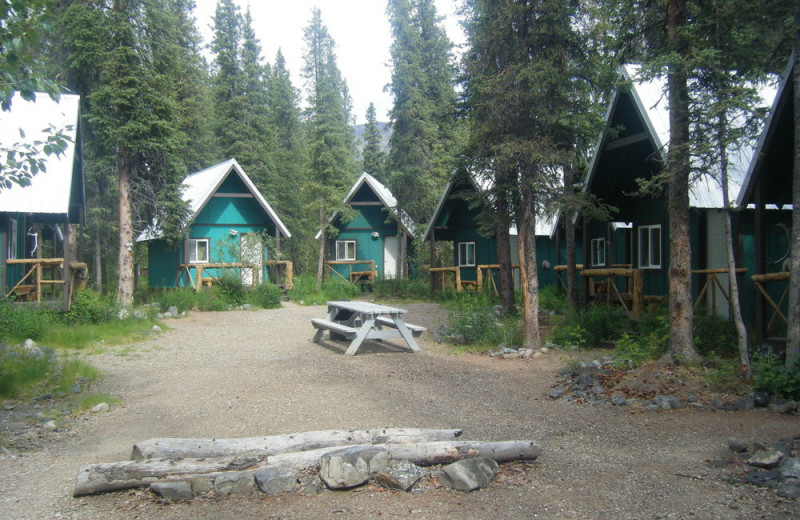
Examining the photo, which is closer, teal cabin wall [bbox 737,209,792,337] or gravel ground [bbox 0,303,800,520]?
gravel ground [bbox 0,303,800,520]

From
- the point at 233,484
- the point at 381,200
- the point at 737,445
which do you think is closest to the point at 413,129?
the point at 381,200

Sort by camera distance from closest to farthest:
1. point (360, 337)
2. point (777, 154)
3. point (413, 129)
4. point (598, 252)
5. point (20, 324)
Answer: point (777, 154) < point (360, 337) < point (20, 324) < point (598, 252) < point (413, 129)

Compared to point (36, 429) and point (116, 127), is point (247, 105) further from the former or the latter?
point (36, 429)

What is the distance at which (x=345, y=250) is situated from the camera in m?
32.2

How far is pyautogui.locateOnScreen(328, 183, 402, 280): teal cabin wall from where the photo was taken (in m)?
32.0

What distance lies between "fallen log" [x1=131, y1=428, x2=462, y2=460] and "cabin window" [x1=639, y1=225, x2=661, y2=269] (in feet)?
39.7

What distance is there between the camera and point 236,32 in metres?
39.6

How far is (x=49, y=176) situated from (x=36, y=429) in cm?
1023

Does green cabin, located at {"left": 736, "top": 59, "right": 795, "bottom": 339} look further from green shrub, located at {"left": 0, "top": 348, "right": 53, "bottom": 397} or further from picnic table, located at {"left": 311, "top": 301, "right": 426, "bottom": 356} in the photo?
green shrub, located at {"left": 0, "top": 348, "right": 53, "bottom": 397}

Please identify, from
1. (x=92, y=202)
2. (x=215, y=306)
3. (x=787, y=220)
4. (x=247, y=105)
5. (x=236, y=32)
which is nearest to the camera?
(x=787, y=220)

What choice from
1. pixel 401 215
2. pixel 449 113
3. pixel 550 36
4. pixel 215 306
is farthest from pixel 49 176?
pixel 401 215

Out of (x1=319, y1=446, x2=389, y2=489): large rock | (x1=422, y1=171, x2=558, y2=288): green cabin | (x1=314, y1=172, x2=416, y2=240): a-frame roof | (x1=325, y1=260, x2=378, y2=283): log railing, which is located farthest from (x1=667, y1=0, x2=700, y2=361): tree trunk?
(x1=325, y1=260, x2=378, y2=283): log railing

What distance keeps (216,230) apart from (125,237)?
26.6ft

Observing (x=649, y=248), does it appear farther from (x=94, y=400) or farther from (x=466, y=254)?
(x=94, y=400)
